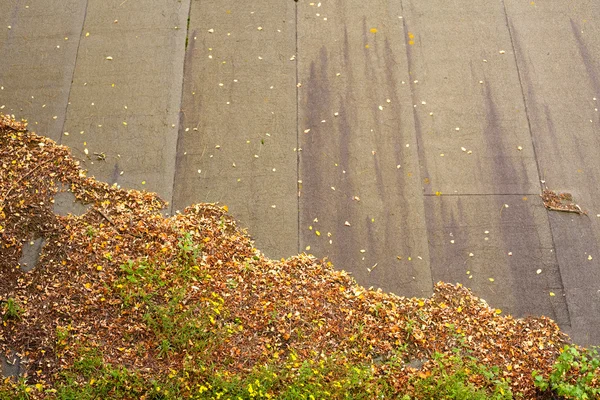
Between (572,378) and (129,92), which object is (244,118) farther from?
(572,378)

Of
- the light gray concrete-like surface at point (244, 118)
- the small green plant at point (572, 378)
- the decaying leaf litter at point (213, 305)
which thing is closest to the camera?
the small green plant at point (572, 378)

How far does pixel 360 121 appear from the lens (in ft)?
20.7

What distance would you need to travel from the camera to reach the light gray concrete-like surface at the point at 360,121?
18.6ft

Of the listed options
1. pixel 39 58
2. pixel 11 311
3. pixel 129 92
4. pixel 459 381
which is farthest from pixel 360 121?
pixel 11 311

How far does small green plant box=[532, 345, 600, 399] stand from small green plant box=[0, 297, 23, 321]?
412 centimetres

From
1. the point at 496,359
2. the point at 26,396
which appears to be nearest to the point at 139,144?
the point at 26,396

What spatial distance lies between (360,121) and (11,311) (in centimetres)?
361

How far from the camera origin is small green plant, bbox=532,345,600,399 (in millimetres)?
4773

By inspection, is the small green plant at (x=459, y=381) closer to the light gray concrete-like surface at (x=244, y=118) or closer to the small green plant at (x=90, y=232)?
the light gray concrete-like surface at (x=244, y=118)

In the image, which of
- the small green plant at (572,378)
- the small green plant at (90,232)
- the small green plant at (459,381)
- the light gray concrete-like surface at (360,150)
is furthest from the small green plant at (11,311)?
the small green plant at (572,378)

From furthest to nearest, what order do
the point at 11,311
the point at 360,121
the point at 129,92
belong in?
1. the point at 129,92
2. the point at 360,121
3. the point at 11,311

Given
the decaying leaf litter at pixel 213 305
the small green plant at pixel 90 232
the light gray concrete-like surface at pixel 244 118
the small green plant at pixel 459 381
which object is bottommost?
the small green plant at pixel 459 381

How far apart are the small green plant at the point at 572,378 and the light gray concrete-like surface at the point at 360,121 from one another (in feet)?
1.21

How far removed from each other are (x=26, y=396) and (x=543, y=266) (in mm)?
4442
